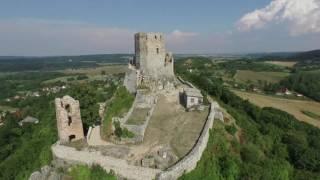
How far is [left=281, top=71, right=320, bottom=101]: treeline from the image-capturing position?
10238 cm

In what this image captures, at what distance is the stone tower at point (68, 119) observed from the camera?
35.0 m

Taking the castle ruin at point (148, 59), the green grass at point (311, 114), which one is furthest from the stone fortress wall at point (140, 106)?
the green grass at point (311, 114)

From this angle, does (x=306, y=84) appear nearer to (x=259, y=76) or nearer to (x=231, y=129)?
(x=259, y=76)

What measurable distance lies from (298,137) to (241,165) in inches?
711

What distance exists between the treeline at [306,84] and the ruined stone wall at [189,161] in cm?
7158

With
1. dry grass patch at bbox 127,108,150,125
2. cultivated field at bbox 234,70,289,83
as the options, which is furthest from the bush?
cultivated field at bbox 234,70,289,83

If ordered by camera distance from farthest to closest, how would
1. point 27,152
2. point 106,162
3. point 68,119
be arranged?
point 27,152 < point 68,119 < point 106,162

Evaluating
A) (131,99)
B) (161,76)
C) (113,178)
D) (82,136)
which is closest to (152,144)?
(113,178)

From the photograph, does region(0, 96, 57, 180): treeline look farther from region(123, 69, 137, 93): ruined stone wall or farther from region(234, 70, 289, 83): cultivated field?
region(234, 70, 289, 83): cultivated field

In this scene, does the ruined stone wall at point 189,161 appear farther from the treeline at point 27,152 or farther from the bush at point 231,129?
the treeline at point 27,152

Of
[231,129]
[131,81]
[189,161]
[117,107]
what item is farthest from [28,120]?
[189,161]

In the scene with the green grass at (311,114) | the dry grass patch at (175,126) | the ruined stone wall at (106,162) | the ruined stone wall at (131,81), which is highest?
the ruined stone wall at (131,81)

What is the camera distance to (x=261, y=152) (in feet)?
132

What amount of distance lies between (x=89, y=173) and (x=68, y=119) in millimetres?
7869
